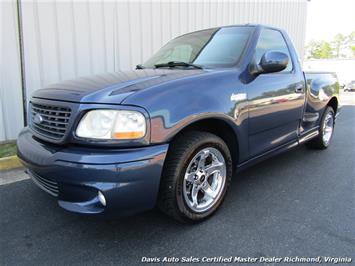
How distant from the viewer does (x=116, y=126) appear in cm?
199

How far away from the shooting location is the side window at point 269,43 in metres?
3.03

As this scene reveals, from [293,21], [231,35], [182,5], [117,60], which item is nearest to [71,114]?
[231,35]

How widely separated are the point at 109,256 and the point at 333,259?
1.55 metres

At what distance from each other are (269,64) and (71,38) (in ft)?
12.7

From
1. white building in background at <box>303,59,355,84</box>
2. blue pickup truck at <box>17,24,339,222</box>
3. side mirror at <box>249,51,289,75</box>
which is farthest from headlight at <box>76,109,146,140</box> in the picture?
white building in background at <box>303,59,355,84</box>

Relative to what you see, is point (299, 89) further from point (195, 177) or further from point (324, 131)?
point (195, 177)

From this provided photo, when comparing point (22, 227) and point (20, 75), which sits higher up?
point (20, 75)

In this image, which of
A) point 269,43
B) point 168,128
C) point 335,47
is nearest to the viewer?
point 168,128

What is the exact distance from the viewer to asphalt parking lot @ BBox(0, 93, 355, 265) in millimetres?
2137

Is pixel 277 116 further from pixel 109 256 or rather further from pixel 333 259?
pixel 109 256

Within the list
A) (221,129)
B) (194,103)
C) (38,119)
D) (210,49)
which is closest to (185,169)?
(194,103)

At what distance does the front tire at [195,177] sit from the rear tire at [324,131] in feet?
7.87

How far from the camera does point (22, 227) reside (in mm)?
2465

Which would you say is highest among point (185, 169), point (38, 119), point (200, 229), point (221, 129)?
point (38, 119)
